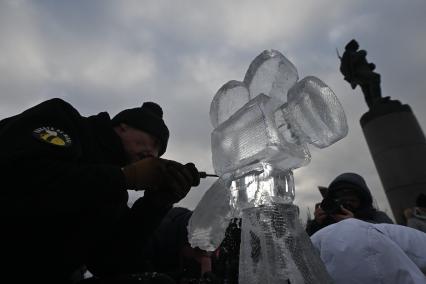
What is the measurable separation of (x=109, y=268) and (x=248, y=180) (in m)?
1.14

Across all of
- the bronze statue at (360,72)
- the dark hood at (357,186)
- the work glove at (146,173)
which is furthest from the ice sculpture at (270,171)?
the bronze statue at (360,72)

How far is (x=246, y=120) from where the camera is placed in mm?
1092

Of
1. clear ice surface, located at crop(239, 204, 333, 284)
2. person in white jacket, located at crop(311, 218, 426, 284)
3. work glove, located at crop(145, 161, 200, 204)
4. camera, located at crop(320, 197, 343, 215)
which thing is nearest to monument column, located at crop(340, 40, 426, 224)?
camera, located at crop(320, 197, 343, 215)

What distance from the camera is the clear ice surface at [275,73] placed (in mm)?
1258

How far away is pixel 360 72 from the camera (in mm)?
9703

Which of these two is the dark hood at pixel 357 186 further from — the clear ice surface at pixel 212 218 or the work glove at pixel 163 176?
the clear ice surface at pixel 212 218

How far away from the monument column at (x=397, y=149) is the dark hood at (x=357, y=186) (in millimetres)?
5283

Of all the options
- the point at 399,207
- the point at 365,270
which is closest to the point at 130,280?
the point at 365,270

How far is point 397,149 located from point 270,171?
25.1 feet

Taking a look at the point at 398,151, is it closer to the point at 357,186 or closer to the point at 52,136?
the point at 357,186

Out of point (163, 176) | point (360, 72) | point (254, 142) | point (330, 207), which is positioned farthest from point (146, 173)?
point (360, 72)

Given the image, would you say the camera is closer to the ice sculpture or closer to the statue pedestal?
the ice sculpture

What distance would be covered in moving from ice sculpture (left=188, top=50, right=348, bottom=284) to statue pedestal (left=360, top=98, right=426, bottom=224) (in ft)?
23.9

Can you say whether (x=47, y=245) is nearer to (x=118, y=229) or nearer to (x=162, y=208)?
(x=118, y=229)
